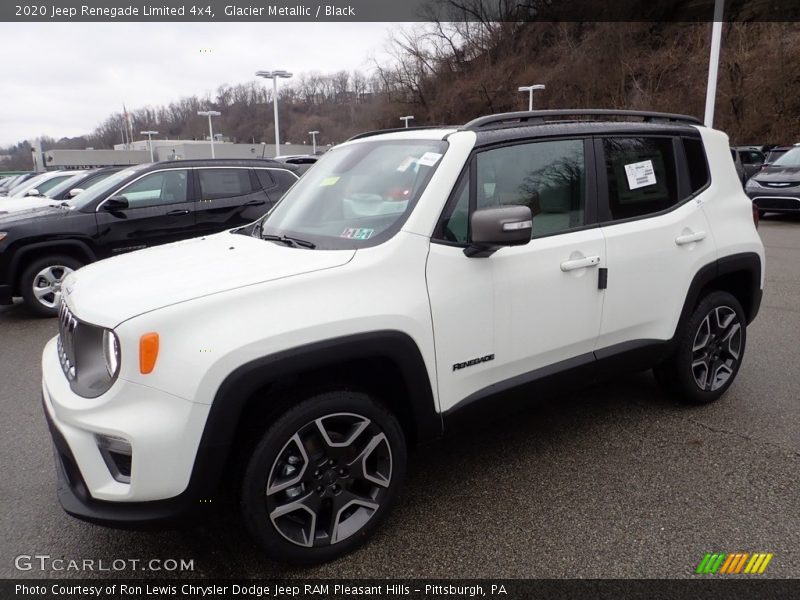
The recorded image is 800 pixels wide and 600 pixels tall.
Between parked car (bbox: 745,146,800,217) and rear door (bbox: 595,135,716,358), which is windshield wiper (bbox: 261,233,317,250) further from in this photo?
parked car (bbox: 745,146,800,217)

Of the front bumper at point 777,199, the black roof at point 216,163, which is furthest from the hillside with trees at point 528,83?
the black roof at point 216,163

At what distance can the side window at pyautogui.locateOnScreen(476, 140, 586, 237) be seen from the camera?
9.62 ft

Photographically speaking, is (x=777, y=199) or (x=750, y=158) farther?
(x=750, y=158)

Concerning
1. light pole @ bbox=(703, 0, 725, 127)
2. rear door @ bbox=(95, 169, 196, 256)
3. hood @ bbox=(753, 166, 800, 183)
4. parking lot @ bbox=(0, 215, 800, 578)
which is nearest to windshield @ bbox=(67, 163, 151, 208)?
rear door @ bbox=(95, 169, 196, 256)

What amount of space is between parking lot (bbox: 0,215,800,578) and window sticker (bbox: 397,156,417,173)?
1.67 meters

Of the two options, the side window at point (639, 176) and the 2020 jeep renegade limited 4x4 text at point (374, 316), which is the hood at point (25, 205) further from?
the side window at point (639, 176)

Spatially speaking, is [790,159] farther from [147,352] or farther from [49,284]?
[147,352]

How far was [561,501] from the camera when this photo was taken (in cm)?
295

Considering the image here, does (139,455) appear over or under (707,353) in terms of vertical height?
over

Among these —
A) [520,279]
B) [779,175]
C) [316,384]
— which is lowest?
[316,384]

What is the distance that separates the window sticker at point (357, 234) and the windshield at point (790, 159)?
15.0 m

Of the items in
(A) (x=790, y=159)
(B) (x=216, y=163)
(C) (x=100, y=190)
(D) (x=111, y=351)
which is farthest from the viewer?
(A) (x=790, y=159)

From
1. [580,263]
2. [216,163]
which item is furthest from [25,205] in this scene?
[580,263]

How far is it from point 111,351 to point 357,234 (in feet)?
3.82
